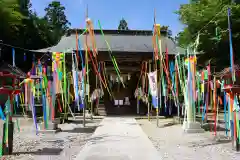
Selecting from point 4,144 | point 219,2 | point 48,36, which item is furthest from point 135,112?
point 48,36

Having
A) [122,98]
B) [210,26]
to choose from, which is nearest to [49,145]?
[122,98]

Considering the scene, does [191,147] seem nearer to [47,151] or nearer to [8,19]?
[47,151]

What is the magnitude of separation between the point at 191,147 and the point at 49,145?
3.73 metres

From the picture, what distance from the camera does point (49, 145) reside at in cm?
754

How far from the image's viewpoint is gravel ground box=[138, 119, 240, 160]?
20.9ft

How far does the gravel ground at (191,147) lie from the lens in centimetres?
638

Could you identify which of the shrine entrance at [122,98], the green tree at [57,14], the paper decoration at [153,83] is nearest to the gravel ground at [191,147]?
the paper decoration at [153,83]

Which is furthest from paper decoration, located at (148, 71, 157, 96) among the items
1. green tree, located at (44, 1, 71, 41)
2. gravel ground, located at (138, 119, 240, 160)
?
green tree, located at (44, 1, 71, 41)

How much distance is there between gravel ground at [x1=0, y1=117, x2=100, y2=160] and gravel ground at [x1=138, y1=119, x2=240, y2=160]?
7.21ft

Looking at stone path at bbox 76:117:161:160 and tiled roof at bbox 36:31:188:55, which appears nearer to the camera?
stone path at bbox 76:117:161:160

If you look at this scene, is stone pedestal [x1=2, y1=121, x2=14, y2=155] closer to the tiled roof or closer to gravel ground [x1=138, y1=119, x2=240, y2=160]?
gravel ground [x1=138, y1=119, x2=240, y2=160]

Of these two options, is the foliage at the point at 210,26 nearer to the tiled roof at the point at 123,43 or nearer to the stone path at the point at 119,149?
the tiled roof at the point at 123,43

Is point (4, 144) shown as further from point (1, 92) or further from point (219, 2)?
point (219, 2)

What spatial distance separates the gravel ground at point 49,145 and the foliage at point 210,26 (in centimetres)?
1387
